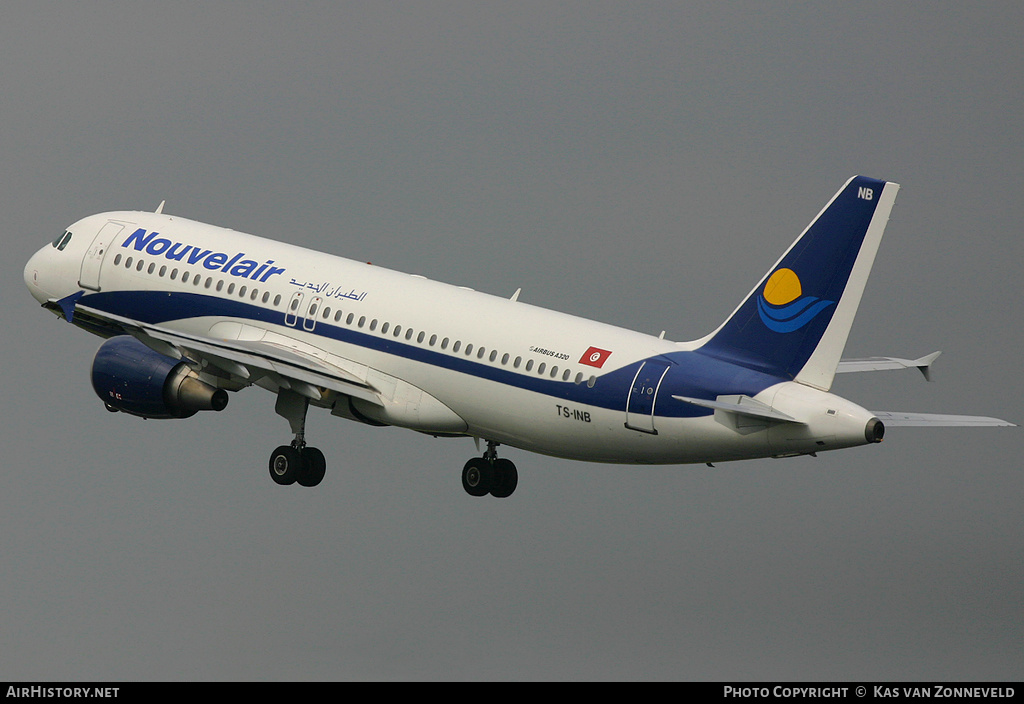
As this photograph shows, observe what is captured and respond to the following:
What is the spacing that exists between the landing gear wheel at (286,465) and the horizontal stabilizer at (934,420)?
16.2 meters

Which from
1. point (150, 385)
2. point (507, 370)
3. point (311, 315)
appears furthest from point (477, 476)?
point (150, 385)

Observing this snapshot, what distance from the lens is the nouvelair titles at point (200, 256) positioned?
53000 mm

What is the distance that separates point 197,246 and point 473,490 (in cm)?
1012

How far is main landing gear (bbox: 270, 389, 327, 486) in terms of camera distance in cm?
5247

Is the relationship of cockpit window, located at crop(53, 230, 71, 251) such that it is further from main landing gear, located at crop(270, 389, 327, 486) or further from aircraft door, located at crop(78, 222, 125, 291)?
main landing gear, located at crop(270, 389, 327, 486)

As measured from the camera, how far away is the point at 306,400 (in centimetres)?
5238

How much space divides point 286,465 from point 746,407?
14.2 meters

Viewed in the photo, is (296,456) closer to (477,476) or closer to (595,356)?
(477,476)

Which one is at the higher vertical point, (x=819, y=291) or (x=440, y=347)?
(x=440, y=347)

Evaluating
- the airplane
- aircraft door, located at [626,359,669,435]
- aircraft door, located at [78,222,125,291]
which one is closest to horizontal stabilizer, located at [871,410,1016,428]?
the airplane

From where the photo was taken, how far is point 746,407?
1735 inches

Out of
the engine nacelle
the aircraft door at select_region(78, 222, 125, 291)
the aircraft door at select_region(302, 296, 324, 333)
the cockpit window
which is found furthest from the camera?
the cockpit window

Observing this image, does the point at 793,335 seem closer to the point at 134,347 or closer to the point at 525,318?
the point at 525,318

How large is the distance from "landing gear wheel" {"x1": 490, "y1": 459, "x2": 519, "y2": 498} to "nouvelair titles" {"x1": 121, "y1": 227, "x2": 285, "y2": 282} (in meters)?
7.86
